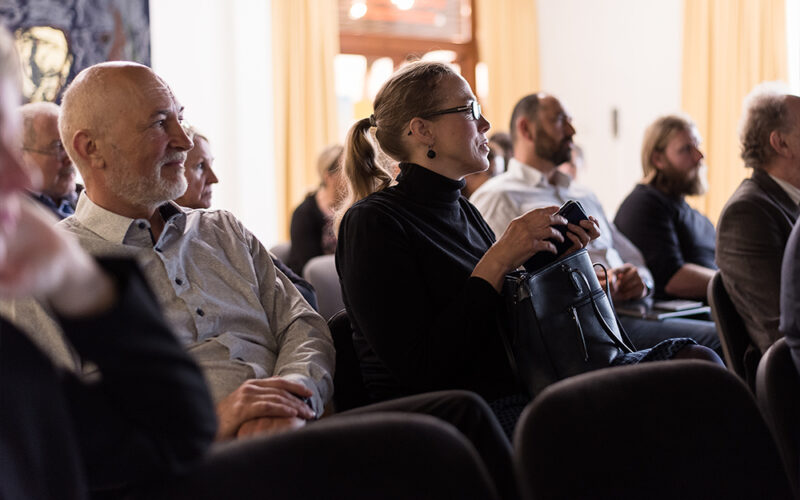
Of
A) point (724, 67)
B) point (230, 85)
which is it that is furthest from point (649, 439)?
point (724, 67)

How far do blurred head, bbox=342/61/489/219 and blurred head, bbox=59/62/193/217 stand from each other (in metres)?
0.62

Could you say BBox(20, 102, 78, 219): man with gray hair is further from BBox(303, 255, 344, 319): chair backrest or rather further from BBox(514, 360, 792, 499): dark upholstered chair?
BBox(514, 360, 792, 499): dark upholstered chair

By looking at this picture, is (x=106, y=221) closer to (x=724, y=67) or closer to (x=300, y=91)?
(x=300, y=91)

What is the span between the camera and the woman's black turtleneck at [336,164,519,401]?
1.86 metres

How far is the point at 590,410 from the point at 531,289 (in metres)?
0.79

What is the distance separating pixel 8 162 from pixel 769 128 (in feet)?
8.85

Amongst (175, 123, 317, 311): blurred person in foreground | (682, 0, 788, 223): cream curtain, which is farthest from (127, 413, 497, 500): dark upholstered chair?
(682, 0, 788, 223): cream curtain

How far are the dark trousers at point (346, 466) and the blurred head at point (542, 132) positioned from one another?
9.28 ft

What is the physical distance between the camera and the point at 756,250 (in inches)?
99.7

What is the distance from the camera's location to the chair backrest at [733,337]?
2402 mm

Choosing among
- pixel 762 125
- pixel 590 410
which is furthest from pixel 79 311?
pixel 762 125

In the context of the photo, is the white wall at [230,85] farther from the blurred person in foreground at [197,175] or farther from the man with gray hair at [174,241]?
the man with gray hair at [174,241]

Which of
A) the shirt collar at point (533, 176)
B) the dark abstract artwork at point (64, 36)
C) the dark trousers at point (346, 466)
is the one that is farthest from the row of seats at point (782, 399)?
the dark abstract artwork at point (64, 36)

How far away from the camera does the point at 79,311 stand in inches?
34.2
